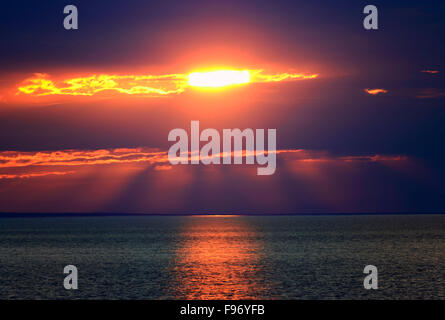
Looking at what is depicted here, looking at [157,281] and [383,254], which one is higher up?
[383,254]

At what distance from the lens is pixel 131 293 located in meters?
55.1

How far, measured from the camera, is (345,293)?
53.6m

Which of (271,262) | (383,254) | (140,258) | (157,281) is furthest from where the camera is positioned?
(383,254)

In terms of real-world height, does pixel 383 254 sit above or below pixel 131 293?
above

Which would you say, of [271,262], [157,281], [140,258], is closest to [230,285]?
[157,281]

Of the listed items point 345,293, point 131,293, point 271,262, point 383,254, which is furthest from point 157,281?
point 383,254
